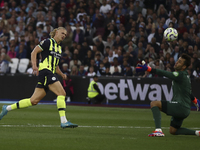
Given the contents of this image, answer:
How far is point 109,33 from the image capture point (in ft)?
82.9

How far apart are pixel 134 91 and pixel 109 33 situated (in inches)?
191

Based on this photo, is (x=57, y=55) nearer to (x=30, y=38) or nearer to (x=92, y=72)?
(x=92, y=72)

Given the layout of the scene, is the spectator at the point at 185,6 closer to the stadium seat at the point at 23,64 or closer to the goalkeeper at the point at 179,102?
the stadium seat at the point at 23,64

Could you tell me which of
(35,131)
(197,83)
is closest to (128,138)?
(35,131)

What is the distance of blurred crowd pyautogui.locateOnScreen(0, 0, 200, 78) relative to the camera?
22.3 metres

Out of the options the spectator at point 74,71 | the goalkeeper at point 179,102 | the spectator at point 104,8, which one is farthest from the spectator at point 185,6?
the goalkeeper at point 179,102

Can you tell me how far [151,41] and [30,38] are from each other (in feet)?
24.6

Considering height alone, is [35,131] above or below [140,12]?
below

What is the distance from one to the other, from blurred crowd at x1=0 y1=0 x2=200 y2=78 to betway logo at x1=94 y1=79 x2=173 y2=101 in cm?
72

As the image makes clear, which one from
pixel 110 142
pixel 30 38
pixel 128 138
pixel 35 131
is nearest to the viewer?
pixel 110 142

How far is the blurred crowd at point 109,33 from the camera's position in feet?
73.3

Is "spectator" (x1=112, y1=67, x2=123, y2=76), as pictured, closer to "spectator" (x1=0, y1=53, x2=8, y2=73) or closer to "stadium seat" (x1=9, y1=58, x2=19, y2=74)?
"stadium seat" (x1=9, y1=58, x2=19, y2=74)

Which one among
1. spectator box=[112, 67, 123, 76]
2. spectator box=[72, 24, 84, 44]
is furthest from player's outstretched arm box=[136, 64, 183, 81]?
spectator box=[72, 24, 84, 44]

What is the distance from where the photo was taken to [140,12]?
24469mm
